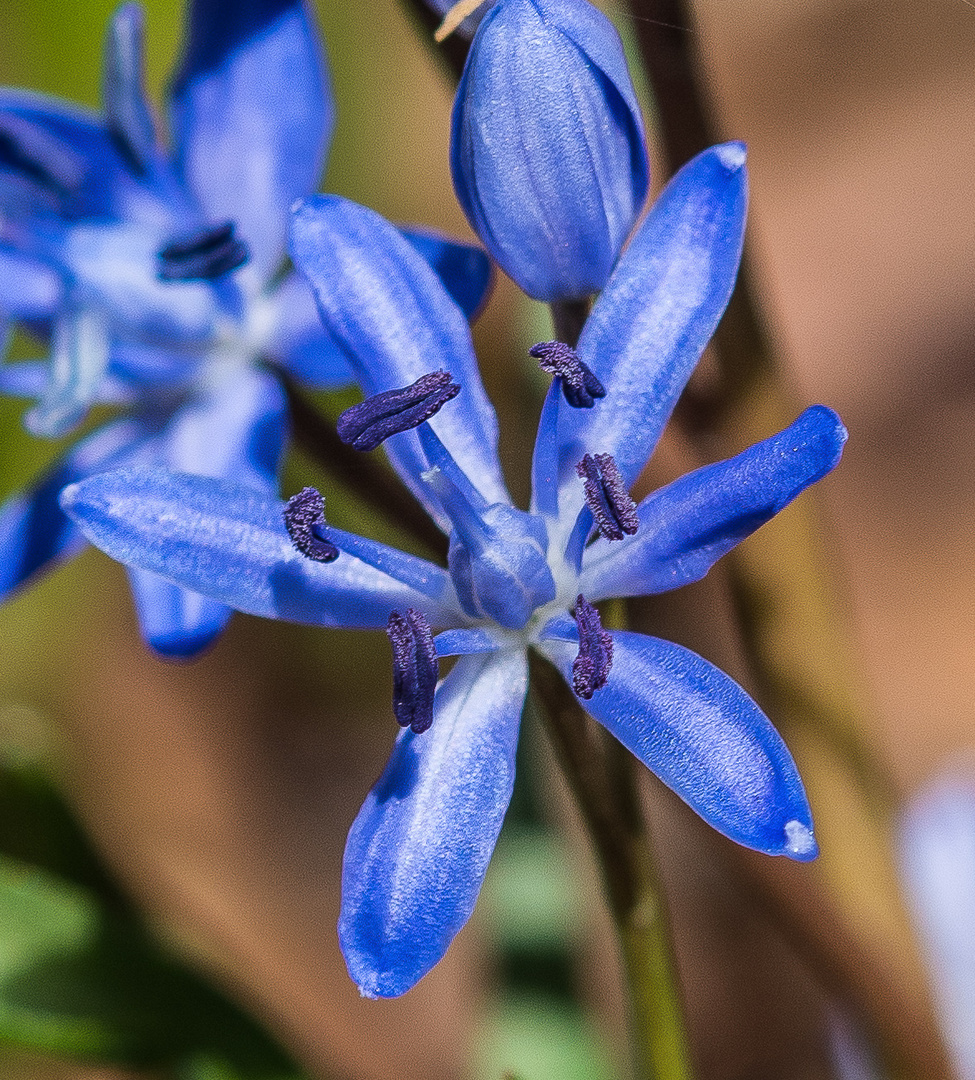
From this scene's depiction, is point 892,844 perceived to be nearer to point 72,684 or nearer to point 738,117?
point 72,684

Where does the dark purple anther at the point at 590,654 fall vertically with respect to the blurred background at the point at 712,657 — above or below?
above

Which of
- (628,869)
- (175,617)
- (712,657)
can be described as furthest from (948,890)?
(175,617)

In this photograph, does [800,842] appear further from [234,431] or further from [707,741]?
[234,431]

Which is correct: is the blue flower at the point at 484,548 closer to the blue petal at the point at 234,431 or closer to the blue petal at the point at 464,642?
the blue petal at the point at 464,642

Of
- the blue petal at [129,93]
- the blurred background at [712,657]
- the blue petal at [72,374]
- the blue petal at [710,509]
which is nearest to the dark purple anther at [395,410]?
the blue petal at [710,509]

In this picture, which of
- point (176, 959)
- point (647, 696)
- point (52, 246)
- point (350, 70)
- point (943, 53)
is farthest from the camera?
point (943, 53)

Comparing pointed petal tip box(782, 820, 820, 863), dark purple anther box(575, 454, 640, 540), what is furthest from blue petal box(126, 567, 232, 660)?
pointed petal tip box(782, 820, 820, 863)

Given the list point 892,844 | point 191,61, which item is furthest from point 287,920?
point 191,61
